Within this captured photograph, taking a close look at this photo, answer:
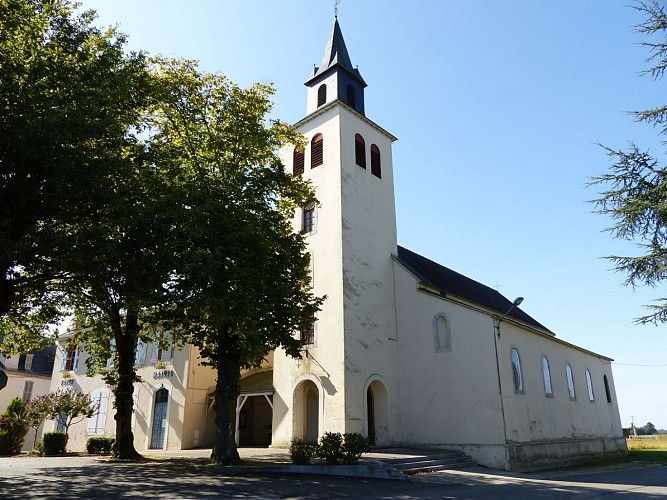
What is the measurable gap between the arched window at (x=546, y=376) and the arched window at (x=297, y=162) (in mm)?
15372

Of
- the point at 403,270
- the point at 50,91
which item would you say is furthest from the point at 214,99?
the point at 403,270

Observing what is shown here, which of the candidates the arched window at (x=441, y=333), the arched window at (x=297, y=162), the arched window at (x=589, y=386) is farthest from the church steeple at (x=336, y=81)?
the arched window at (x=589, y=386)

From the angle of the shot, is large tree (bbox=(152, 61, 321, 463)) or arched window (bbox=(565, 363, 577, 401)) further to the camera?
arched window (bbox=(565, 363, 577, 401))

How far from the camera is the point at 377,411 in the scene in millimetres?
20500

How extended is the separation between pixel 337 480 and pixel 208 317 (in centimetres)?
579

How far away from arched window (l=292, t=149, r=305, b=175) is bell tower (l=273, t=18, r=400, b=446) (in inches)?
2.0

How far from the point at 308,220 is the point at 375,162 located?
4.76 meters

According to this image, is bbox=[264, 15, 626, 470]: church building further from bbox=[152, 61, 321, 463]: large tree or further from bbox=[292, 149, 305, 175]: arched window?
bbox=[152, 61, 321, 463]: large tree

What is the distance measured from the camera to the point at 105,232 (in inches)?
468

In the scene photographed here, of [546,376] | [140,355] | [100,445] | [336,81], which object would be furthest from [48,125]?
[546,376]

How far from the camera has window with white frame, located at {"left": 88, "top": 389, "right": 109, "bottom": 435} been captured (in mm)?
28094

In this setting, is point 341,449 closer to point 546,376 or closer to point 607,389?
point 546,376

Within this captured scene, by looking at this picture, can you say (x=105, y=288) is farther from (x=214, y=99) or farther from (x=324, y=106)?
(x=324, y=106)

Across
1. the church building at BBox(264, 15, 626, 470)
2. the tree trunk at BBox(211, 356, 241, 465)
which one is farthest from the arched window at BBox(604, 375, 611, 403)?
the tree trunk at BBox(211, 356, 241, 465)
